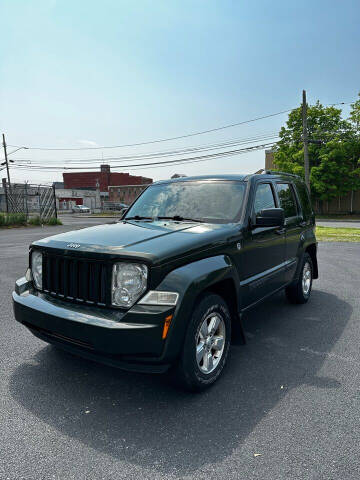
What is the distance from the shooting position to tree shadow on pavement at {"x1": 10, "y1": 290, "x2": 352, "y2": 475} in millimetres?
2268

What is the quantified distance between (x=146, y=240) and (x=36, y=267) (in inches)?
46.9

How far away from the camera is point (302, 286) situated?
5340 millimetres

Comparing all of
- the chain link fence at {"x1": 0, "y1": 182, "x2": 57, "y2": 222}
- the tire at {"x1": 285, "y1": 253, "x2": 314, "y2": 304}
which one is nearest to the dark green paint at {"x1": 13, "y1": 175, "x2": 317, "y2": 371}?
the tire at {"x1": 285, "y1": 253, "x2": 314, "y2": 304}

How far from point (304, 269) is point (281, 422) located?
3.30 metres

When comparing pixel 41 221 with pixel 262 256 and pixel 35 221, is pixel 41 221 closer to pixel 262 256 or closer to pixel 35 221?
pixel 35 221

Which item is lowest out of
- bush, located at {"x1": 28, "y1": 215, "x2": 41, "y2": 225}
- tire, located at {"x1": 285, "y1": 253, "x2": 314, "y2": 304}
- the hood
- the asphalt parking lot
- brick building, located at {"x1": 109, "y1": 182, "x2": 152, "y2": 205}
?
the asphalt parking lot

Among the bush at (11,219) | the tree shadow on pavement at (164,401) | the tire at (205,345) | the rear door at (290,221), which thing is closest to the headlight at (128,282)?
the tire at (205,345)

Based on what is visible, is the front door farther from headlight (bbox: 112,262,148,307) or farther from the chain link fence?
the chain link fence

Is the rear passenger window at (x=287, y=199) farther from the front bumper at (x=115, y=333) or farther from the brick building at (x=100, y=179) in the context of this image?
the brick building at (x=100, y=179)

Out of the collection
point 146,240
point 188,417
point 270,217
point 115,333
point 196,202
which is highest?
point 196,202

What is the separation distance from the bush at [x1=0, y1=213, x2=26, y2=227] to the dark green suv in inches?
866

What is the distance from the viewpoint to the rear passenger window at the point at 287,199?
15.3 ft

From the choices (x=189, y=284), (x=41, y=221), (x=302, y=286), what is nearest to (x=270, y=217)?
(x=189, y=284)

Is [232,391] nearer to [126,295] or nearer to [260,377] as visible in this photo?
[260,377]
